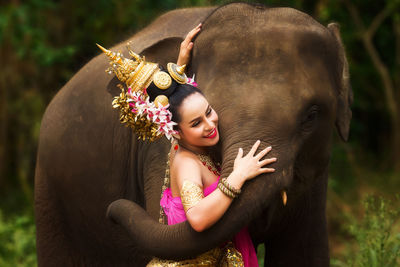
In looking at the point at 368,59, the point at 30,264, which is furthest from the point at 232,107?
the point at 368,59

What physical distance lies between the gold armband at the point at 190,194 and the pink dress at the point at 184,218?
4.6 inches

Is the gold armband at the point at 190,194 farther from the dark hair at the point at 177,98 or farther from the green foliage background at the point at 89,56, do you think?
the green foliage background at the point at 89,56

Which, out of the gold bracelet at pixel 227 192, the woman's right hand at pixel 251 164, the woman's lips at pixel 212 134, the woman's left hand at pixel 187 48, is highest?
the woman's left hand at pixel 187 48

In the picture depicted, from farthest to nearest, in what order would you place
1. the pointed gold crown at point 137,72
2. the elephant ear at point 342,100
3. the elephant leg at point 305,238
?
the elephant leg at point 305,238
the elephant ear at point 342,100
the pointed gold crown at point 137,72

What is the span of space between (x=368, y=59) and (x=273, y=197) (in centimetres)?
731

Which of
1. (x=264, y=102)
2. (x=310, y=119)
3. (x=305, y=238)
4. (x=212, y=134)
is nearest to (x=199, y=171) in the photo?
(x=212, y=134)

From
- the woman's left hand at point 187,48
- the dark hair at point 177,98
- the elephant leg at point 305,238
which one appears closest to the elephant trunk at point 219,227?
the dark hair at point 177,98

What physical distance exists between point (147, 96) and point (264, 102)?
44 cm

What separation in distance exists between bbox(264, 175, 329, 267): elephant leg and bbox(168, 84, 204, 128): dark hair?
4.02 feet

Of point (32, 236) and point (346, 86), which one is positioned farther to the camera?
point (32, 236)

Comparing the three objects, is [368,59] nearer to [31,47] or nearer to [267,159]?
[31,47]

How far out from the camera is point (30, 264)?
19.8 ft

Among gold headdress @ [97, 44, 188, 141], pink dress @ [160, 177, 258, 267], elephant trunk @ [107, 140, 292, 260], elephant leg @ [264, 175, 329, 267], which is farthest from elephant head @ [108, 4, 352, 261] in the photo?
elephant leg @ [264, 175, 329, 267]

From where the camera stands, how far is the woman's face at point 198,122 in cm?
291
